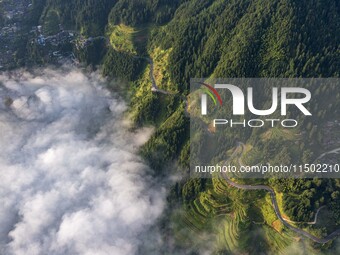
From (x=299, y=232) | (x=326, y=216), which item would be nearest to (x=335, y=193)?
(x=326, y=216)

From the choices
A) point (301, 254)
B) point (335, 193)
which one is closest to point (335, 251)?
point (301, 254)

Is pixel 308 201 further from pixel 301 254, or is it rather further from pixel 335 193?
pixel 301 254

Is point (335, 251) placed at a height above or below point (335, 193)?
below

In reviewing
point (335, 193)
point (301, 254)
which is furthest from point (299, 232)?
point (335, 193)

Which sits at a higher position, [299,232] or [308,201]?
[308,201]

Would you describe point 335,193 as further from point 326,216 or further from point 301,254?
point 301,254

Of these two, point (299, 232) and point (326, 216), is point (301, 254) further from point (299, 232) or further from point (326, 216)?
point (326, 216)

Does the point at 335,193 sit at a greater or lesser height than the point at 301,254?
greater
